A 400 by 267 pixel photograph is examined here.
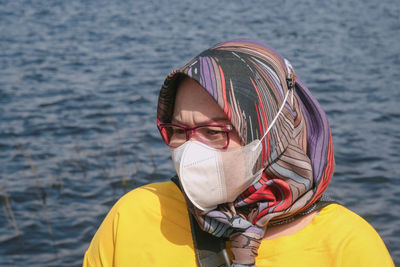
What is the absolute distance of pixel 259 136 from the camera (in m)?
2.39

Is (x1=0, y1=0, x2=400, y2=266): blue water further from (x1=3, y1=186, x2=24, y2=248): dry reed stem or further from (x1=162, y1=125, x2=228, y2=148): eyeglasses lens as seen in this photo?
(x1=162, y1=125, x2=228, y2=148): eyeglasses lens

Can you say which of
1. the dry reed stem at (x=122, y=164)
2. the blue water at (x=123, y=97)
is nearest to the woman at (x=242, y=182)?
the blue water at (x=123, y=97)

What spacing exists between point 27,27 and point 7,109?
732 cm

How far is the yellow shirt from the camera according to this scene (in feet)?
7.77

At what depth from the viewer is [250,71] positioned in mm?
2416

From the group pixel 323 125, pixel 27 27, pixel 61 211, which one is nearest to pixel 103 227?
pixel 323 125

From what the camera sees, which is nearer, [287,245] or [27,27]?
[287,245]

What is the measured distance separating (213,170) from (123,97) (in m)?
9.31

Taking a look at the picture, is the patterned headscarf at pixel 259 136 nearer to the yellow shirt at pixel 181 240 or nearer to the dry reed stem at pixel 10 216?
the yellow shirt at pixel 181 240

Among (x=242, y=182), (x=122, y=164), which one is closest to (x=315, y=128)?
(x=242, y=182)

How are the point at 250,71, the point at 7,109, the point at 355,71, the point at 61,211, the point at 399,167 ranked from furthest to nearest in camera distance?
the point at 355,71 < the point at 7,109 < the point at 399,167 < the point at 61,211 < the point at 250,71

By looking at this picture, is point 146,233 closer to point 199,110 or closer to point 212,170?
point 212,170

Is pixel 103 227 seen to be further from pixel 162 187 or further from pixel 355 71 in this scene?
pixel 355 71

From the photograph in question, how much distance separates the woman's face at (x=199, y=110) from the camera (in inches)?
93.0
